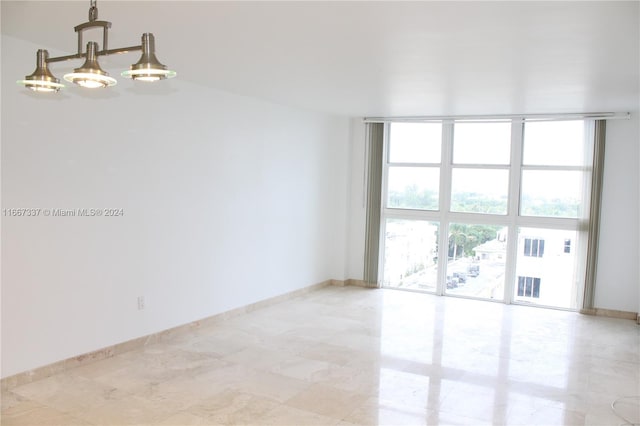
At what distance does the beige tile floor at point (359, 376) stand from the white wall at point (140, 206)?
1.26 feet

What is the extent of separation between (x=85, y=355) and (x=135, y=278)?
0.76m

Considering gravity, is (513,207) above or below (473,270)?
above

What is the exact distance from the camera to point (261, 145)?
6.23 m

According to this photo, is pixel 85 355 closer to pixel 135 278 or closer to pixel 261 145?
pixel 135 278

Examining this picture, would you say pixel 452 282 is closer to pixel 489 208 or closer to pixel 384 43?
pixel 489 208

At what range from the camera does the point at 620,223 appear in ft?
20.7

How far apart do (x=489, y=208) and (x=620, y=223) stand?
1.56 m

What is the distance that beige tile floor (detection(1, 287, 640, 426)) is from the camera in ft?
11.5

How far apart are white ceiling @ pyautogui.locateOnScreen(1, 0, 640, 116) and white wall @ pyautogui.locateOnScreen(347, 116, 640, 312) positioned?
1034 millimetres

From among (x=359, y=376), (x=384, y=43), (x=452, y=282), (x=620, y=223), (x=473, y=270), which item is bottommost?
(x=359, y=376)

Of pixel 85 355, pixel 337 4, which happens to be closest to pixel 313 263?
pixel 85 355

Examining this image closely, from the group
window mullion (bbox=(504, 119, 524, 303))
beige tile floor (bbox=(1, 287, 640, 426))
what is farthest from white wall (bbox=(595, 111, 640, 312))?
window mullion (bbox=(504, 119, 524, 303))

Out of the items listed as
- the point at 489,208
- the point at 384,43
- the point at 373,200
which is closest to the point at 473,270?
the point at 489,208

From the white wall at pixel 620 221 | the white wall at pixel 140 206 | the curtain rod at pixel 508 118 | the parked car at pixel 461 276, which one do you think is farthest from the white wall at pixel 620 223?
the white wall at pixel 140 206
